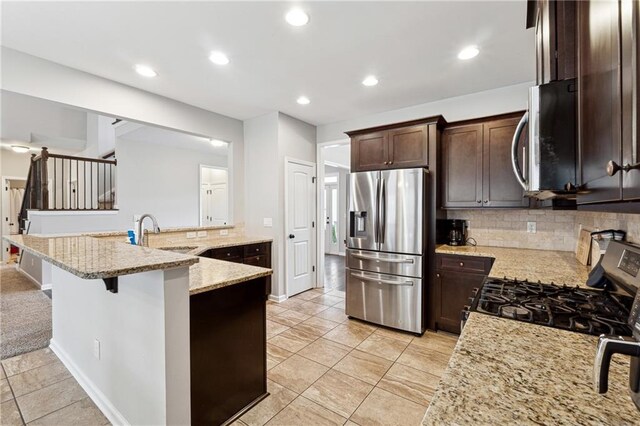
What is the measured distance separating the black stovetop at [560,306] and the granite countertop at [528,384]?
0.12 m

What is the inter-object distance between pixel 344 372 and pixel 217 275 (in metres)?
1.35

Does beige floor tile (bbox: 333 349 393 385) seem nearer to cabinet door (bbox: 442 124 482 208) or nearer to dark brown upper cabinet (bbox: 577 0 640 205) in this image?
cabinet door (bbox: 442 124 482 208)

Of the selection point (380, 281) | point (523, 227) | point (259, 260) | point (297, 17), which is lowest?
point (380, 281)

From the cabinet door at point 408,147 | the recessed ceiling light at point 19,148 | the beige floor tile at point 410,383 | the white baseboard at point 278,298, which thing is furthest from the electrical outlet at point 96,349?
the recessed ceiling light at point 19,148

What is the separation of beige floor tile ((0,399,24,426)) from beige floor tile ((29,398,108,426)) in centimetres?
11

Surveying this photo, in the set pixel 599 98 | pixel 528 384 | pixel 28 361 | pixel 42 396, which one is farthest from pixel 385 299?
pixel 28 361

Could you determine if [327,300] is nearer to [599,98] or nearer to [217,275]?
[217,275]

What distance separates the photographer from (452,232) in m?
3.46

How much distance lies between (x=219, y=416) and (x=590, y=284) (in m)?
2.22

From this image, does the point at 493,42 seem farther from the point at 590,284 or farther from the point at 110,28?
the point at 110,28

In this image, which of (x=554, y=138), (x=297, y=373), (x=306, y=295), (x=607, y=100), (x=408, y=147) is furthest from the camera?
(x=306, y=295)

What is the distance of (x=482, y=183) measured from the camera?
311 centimetres

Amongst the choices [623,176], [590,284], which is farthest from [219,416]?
[590,284]

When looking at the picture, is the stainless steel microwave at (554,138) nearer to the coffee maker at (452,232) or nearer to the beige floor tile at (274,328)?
the coffee maker at (452,232)
